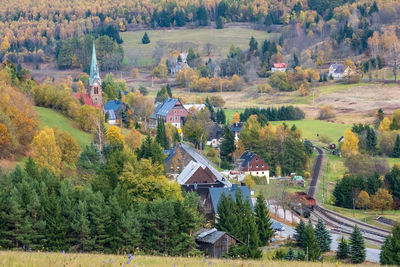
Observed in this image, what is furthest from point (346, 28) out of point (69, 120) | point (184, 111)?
point (69, 120)

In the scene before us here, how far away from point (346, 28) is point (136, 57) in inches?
1956

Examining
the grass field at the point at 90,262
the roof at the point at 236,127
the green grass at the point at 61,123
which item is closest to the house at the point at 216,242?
the grass field at the point at 90,262

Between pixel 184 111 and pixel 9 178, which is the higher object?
pixel 9 178

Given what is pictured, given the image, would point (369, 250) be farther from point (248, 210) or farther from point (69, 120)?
point (69, 120)

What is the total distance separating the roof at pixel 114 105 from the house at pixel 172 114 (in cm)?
502

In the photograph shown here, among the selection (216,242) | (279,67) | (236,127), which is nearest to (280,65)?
(279,67)

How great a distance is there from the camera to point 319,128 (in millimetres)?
97188

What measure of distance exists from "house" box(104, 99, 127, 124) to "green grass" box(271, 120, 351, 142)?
21.1 m

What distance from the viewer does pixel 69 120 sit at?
71.4 m

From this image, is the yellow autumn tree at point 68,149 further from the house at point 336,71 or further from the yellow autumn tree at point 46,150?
the house at point 336,71

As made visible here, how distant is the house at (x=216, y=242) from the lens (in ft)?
118

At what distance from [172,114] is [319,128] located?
1895 centimetres

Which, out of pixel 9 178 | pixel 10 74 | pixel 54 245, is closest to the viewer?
pixel 54 245

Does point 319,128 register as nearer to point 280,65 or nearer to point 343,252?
point 343,252
